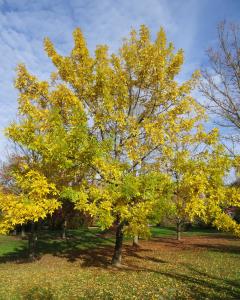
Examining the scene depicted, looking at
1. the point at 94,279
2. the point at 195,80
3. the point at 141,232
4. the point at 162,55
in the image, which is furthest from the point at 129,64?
the point at 94,279

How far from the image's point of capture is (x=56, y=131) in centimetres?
1351

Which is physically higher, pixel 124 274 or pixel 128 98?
pixel 128 98

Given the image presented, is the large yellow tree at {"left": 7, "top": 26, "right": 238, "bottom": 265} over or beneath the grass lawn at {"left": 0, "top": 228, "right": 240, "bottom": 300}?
over

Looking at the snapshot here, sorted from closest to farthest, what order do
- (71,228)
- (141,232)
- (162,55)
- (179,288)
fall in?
(179,288) < (141,232) < (162,55) < (71,228)

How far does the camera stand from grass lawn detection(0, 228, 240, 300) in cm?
1191

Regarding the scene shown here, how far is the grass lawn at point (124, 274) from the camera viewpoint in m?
11.9

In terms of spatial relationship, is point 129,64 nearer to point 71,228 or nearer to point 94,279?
point 94,279

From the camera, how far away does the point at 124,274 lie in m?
15.5

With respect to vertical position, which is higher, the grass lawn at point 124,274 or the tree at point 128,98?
the tree at point 128,98

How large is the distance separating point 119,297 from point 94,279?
3328 millimetres

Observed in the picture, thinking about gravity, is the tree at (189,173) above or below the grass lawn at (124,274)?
above

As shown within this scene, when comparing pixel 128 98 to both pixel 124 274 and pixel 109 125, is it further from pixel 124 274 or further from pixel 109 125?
pixel 124 274

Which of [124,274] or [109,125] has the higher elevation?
[109,125]

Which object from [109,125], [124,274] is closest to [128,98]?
[109,125]
